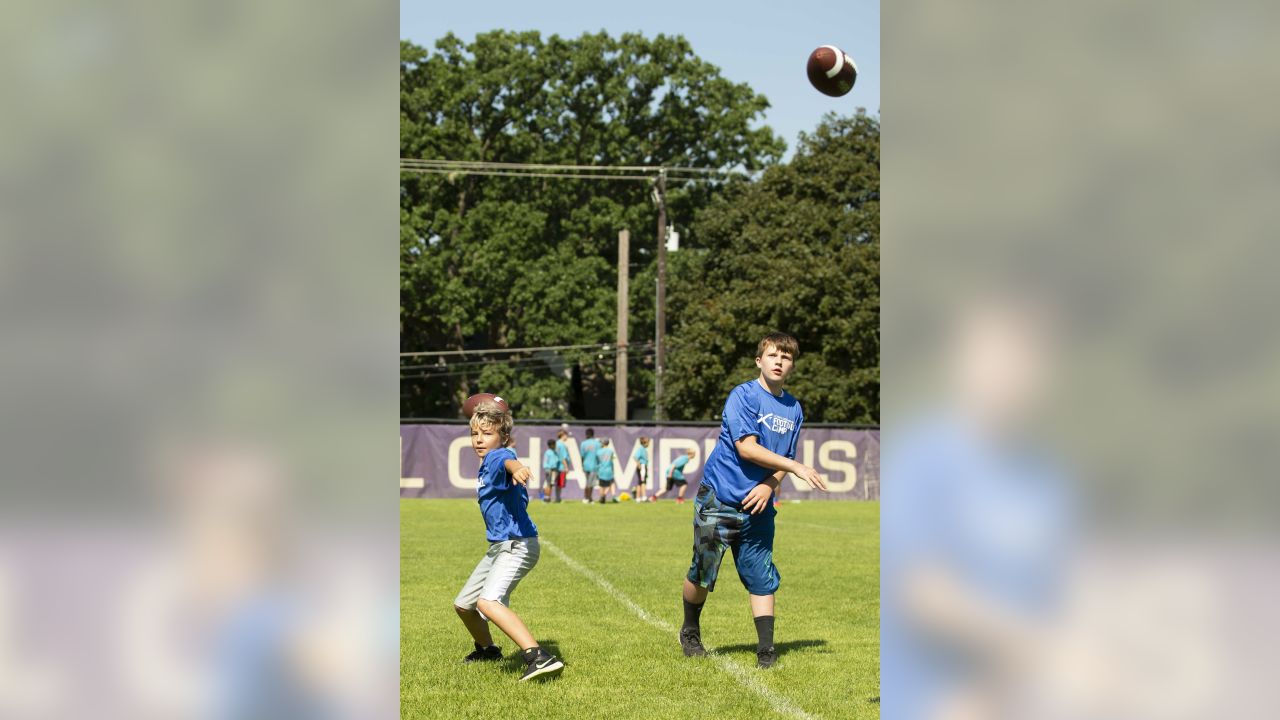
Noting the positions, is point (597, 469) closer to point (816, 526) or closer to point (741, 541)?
point (816, 526)

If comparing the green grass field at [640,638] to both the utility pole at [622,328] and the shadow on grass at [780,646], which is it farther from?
the utility pole at [622,328]

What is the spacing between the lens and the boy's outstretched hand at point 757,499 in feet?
26.4

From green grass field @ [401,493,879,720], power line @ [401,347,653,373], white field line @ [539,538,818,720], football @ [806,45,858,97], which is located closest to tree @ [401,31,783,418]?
power line @ [401,347,653,373]

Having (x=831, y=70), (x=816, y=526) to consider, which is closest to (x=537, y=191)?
(x=816, y=526)

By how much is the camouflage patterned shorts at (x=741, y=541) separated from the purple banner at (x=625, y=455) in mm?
25435

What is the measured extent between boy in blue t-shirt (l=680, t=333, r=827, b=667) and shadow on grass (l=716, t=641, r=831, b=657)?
50 cm

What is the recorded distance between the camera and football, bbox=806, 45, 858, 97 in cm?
594

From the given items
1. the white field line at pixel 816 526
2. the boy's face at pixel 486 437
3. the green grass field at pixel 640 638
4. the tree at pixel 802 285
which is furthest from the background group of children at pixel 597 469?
the boy's face at pixel 486 437

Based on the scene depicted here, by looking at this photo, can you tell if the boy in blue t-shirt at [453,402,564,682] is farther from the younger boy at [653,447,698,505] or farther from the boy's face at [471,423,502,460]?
the younger boy at [653,447,698,505]
